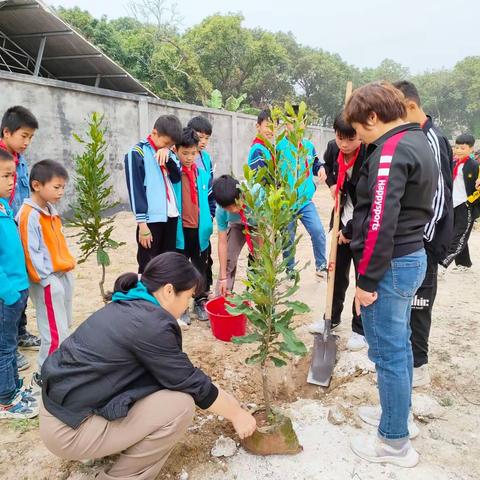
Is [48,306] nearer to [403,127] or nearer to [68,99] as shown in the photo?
[403,127]

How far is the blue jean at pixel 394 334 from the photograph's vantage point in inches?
74.7

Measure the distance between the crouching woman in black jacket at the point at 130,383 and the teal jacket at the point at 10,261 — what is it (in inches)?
27.7

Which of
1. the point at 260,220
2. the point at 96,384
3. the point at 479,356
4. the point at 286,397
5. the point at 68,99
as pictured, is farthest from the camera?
the point at 68,99

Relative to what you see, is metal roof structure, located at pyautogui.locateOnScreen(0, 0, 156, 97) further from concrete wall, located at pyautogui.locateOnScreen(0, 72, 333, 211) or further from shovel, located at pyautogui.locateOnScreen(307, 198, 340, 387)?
shovel, located at pyautogui.locateOnScreen(307, 198, 340, 387)

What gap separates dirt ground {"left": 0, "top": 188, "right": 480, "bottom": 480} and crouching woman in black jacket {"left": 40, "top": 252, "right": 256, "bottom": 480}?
14.6 inches

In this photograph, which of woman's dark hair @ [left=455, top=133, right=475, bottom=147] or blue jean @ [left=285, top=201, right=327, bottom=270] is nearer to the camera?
blue jean @ [left=285, top=201, right=327, bottom=270]

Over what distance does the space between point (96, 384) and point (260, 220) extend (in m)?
1.06

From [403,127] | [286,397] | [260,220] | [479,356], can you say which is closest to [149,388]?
[260,220]

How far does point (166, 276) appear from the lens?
6.00 ft

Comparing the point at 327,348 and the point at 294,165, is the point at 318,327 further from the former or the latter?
the point at 294,165

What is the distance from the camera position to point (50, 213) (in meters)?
2.70

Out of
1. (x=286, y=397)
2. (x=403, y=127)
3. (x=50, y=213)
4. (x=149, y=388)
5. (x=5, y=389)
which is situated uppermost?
(x=403, y=127)

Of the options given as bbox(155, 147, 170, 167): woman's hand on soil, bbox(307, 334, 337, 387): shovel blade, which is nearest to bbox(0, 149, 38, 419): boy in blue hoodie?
bbox(155, 147, 170, 167): woman's hand on soil

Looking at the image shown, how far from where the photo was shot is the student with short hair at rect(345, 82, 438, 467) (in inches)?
69.3
